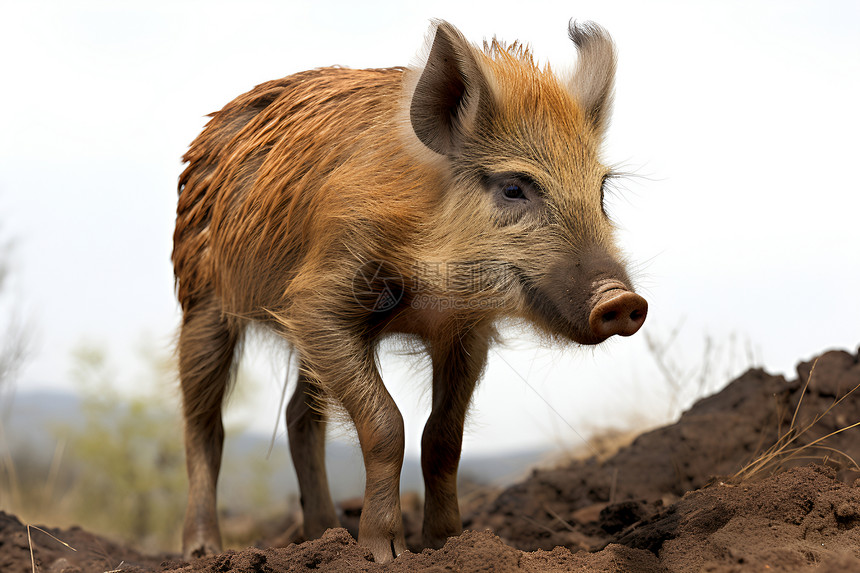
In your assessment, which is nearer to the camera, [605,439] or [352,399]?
[352,399]

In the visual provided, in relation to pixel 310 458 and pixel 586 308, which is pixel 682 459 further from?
pixel 586 308

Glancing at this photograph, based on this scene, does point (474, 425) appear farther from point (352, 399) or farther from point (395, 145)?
point (395, 145)

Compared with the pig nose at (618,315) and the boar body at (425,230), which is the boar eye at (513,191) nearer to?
the boar body at (425,230)

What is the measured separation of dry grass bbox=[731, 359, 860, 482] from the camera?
4812 mm

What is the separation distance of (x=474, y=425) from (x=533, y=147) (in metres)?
2.05

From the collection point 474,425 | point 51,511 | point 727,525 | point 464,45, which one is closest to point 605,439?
point 474,425

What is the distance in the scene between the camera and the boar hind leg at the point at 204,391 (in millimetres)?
5645

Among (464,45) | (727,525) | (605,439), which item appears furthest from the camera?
(605,439)

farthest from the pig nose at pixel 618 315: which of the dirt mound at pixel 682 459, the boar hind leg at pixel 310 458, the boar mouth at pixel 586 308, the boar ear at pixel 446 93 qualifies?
the boar hind leg at pixel 310 458

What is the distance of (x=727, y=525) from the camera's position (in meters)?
3.78

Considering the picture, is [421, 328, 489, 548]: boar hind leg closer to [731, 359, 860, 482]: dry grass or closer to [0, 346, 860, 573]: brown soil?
[0, 346, 860, 573]: brown soil

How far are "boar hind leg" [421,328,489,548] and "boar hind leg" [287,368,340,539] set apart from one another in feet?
4.14

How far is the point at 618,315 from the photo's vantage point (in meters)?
3.59

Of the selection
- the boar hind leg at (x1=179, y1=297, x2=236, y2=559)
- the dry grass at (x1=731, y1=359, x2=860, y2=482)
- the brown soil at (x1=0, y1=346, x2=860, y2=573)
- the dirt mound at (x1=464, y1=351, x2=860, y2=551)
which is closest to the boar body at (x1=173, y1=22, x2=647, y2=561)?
the boar hind leg at (x1=179, y1=297, x2=236, y2=559)
